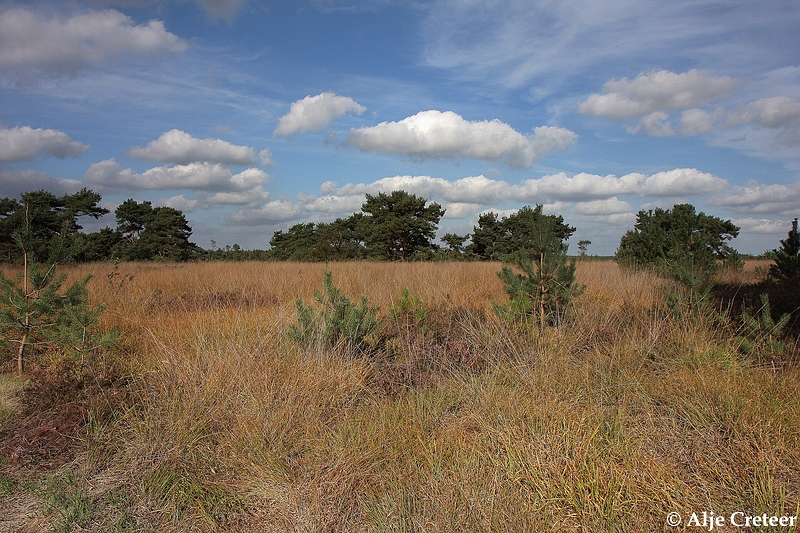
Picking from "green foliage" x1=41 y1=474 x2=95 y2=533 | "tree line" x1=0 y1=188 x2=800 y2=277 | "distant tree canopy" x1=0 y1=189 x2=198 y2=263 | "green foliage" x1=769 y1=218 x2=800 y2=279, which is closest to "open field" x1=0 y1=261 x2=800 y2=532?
"green foliage" x1=41 y1=474 x2=95 y2=533

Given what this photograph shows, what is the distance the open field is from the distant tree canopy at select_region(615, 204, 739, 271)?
398 centimetres

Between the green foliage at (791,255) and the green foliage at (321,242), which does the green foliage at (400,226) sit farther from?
the green foliage at (791,255)

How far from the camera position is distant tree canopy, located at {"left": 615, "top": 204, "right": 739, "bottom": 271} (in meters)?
7.77

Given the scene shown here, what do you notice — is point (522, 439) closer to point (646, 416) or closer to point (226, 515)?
point (646, 416)

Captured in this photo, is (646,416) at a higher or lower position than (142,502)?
higher

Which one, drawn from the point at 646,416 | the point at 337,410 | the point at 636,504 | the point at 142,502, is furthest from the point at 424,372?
the point at 142,502

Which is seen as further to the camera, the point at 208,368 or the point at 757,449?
the point at 208,368

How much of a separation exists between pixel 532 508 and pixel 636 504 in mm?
524

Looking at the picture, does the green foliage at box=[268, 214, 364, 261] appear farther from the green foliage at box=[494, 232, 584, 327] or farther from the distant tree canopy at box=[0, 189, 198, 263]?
the green foliage at box=[494, 232, 584, 327]

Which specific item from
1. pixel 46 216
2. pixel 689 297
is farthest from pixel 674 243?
pixel 46 216

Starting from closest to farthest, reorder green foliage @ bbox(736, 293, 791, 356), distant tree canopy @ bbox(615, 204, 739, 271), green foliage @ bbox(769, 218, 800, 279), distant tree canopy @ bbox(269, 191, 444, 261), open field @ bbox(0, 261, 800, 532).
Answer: open field @ bbox(0, 261, 800, 532), green foliage @ bbox(736, 293, 791, 356), green foliage @ bbox(769, 218, 800, 279), distant tree canopy @ bbox(615, 204, 739, 271), distant tree canopy @ bbox(269, 191, 444, 261)

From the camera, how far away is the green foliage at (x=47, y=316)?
13.6ft

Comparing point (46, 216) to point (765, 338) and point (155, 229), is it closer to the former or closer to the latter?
point (155, 229)

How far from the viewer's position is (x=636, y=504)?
2.23m
